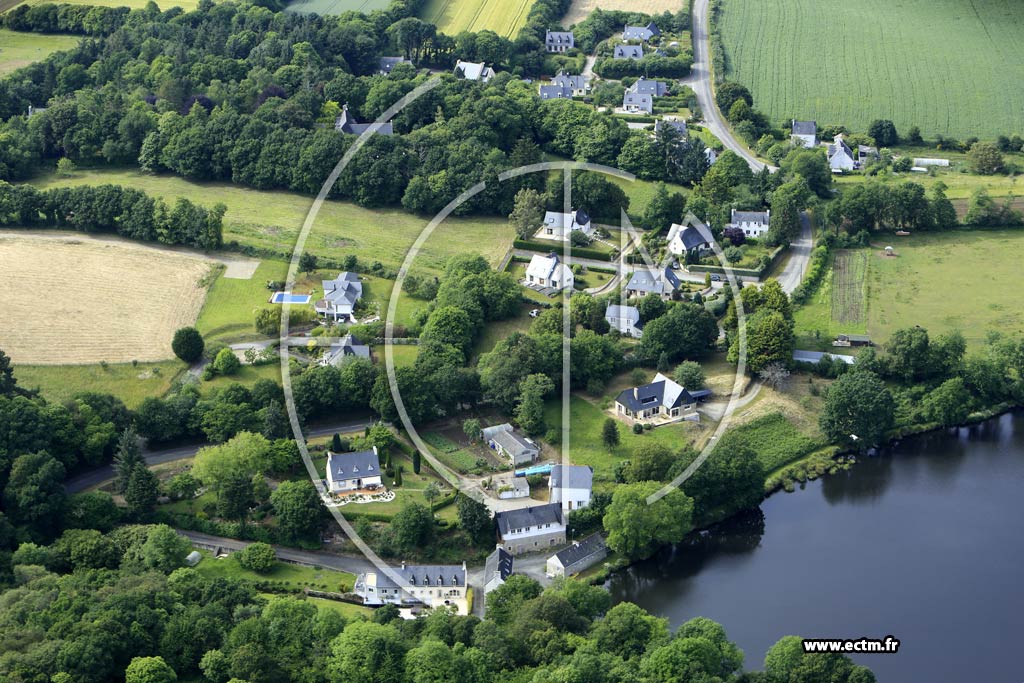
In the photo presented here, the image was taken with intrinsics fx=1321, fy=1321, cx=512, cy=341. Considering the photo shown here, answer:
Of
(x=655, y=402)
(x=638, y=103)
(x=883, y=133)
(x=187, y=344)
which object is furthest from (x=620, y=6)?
(x=187, y=344)

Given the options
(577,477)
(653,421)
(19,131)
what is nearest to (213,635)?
→ (577,477)

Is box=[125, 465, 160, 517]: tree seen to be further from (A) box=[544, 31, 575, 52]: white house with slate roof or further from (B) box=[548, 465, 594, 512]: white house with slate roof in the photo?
(A) box=[544, 31, 575, 52]: white house with slate roof

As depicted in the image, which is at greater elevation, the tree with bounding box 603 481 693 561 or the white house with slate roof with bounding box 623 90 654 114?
the white house with slate roof with bounding box 623 90 654 114

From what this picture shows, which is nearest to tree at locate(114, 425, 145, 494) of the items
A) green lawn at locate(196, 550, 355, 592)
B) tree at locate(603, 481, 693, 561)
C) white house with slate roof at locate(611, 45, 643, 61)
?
green lawn at locate(196, 550, 355, 592)

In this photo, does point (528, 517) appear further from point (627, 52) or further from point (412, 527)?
point (627, 52)

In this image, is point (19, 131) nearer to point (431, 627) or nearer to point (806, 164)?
point (806, 164)

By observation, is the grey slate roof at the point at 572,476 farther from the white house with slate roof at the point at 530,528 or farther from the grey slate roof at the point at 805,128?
the grey slate roof at the point at 805,128
